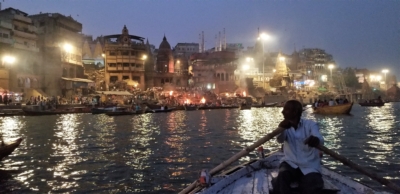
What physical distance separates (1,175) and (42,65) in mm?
45606

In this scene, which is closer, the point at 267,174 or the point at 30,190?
the point at 267,174

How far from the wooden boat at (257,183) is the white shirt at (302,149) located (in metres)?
0.30

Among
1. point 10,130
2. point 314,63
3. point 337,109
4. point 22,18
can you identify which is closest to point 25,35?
point 22,18

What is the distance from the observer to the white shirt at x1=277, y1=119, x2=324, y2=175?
464 centimetres

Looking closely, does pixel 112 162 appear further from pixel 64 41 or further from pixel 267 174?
pixel 64 41

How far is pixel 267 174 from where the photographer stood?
6371mm

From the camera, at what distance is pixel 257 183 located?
575cm

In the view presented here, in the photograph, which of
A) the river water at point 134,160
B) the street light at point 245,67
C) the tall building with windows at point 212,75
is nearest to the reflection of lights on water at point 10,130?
the river water at point 134,160

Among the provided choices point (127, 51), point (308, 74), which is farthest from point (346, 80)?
point (127, 51)

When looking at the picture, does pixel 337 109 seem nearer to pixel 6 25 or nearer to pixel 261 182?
pixel 261 182

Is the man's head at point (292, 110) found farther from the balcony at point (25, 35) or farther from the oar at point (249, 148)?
the balcony at point (25, 35)

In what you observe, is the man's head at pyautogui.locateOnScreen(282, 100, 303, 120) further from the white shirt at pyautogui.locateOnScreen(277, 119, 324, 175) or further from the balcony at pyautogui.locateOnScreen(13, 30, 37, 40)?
the balcony at pyautogui.locateOnScreen(13, 30, 37, 40)

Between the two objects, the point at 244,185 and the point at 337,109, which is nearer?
the point at 244,185

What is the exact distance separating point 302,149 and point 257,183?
1.35 meters
